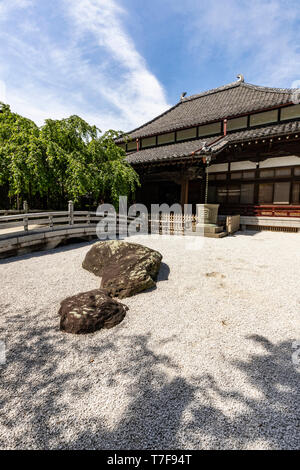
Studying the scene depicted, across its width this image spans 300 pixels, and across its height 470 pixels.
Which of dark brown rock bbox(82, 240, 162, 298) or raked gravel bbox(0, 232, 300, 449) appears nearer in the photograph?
raked gravel bbox(0, 232, 300, 449)

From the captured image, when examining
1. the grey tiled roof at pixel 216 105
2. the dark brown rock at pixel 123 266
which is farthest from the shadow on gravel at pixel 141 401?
the grey tiled roof at pixel 216 105

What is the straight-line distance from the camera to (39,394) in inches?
82.9

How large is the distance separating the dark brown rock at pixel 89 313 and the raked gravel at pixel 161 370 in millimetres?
136

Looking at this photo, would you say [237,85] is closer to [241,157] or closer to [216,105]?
[216,105]

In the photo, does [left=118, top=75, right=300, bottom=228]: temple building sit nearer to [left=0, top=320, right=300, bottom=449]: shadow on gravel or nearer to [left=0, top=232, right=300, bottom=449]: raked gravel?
[left=0, top=232, right=300, bottom=449]: raked gravel

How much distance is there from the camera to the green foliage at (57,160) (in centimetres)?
768

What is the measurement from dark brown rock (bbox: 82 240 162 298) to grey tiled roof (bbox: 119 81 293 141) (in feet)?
35.2

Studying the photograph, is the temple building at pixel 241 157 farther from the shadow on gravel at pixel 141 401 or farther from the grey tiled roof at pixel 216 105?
the shadow on gravel at pixel 141 401

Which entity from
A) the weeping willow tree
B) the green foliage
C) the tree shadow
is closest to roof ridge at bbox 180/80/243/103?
the green foliage

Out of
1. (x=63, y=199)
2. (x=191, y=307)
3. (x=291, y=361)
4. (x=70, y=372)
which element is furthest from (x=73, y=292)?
(x=63, y=199)

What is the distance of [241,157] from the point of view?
36.7ft

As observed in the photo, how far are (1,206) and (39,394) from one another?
39.4 feet

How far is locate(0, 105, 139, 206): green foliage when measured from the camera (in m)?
7.68

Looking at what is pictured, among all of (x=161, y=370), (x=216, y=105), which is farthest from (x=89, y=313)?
(x=216, y=105)
